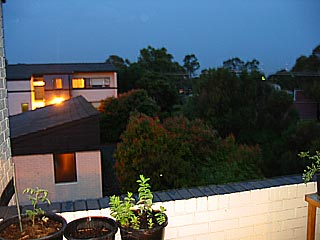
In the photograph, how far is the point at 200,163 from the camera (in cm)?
809

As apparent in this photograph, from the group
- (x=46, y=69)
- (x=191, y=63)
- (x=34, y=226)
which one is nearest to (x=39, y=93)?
(x=46, y=69)

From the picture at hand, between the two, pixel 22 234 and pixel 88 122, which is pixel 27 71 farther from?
pixel 22 234

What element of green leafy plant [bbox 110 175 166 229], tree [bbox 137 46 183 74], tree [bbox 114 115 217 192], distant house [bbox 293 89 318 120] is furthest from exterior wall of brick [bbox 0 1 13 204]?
tree [bbox 137 46 183 74]

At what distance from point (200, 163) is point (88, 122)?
9.39 ft

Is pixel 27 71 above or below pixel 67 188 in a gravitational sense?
above

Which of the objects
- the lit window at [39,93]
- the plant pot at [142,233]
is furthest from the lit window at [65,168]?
the lit window at [39,93]

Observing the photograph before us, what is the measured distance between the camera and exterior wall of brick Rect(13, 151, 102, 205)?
720 cm

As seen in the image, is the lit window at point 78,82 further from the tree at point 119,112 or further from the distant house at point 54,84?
the tree at point 119,112

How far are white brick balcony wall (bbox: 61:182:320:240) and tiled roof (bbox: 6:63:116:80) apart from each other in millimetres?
16012

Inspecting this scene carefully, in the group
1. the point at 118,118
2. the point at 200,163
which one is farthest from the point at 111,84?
the point at 200,163

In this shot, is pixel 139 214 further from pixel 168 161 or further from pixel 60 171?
pixel 60 171

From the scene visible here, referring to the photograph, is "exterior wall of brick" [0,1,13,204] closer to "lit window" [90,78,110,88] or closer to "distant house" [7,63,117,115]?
"distant house" [7,63,117,115]

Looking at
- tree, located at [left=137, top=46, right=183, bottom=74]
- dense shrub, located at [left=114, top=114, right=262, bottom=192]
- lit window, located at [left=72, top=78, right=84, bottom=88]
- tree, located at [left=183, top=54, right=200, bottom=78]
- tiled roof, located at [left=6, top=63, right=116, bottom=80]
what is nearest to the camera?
dense shrub, located at [left=114, top=114, right=262, bottom=192]

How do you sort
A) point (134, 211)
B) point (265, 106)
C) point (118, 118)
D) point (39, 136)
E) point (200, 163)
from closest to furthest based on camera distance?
point (134, 211) < point (39, 136) < point (200, 163) < point (265, 106) < point (118, 118)
